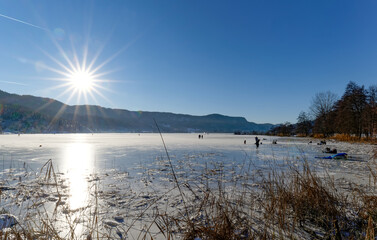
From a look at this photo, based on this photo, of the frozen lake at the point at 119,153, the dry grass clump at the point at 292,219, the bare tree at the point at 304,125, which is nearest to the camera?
the dry grass clump at the point at 292,219

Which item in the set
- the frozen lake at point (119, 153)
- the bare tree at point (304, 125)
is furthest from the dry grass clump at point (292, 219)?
the bare tree at point (304, 125)

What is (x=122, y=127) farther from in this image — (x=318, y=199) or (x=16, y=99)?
(x=318, y=199)

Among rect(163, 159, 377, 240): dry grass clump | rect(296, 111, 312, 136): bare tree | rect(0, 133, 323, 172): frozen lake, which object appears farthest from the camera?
rect(296, 111, 312, 136): bare tree

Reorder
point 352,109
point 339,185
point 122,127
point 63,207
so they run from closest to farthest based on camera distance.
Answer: point 63,207
point 339,185
point 352,109
point 122,127

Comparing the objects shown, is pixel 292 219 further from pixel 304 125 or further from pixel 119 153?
pixel 304 125

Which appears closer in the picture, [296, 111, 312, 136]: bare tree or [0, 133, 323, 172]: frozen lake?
[0, 133, 323, 172]: frozen lake

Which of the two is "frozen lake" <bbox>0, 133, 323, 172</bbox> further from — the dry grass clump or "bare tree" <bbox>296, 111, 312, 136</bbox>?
"bare tree" <bbox>296, 111, 312, 136</bbox>

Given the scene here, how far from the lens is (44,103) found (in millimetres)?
177875

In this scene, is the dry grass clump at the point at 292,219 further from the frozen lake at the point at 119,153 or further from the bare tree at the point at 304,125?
the bare tree at the point at 304,125

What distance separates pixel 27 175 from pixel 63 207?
175 inches

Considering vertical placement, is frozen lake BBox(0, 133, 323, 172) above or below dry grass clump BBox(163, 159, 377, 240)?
below

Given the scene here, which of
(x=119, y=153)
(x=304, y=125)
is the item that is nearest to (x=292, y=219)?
(x=119, y=153)

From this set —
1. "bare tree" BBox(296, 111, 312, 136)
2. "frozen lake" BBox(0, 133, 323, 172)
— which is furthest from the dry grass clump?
"bare tree" BBox(296, 111, 312, 136)

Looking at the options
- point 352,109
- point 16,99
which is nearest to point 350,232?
point 352,109
